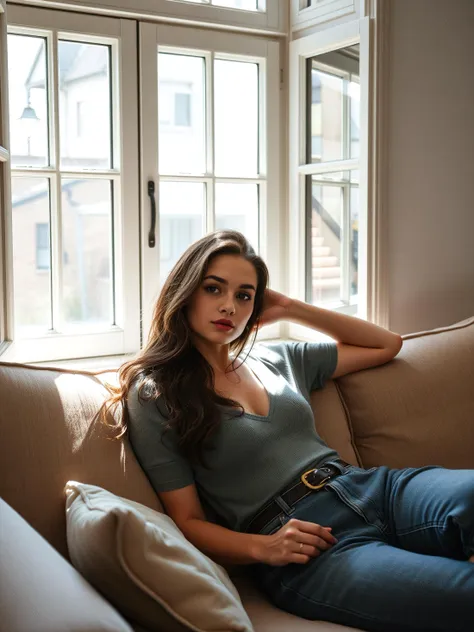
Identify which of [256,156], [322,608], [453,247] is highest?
[256,156]

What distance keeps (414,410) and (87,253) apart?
1203mm

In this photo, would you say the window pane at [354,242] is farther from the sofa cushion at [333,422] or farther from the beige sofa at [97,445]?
the sofa cushion at [333,422]

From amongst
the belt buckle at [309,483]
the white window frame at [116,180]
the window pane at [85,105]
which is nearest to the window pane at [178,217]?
the white window frame at [116,180]

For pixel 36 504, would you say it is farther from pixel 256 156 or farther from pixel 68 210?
pixel 256 156

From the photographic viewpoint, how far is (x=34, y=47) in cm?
249

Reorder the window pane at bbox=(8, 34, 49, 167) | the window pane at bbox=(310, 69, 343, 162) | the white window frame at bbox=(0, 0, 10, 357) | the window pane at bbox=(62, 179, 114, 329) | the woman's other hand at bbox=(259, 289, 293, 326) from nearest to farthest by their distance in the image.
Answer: the white window frame at bbox=(0, 0, 10, 357) < the woman's other hand at bbox=(259, 289, 293, 326) < the window pane at bbox=(8, 34, 49, 167) < the window pane at bbox=(62, 179, 114, 329) < the window pane at bbox=(310, 69, 343, 162)

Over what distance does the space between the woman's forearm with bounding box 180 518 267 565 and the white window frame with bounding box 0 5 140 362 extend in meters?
1.05

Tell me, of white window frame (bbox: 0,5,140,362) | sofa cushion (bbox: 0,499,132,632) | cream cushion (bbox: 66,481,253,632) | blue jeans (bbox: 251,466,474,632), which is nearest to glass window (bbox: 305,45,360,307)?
white window frame (bbox: 0,5,140,362)

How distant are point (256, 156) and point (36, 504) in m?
1.75

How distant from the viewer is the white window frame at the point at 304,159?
8.61ft

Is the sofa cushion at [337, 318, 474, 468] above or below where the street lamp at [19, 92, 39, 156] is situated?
below

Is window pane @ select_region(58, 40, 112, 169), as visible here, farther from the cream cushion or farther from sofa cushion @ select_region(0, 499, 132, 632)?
sofa cushion @ select_region(0, 499, 132, 632)

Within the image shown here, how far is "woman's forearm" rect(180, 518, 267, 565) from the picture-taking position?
1629 mm

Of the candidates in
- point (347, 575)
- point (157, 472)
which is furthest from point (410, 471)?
point (157, 472)
